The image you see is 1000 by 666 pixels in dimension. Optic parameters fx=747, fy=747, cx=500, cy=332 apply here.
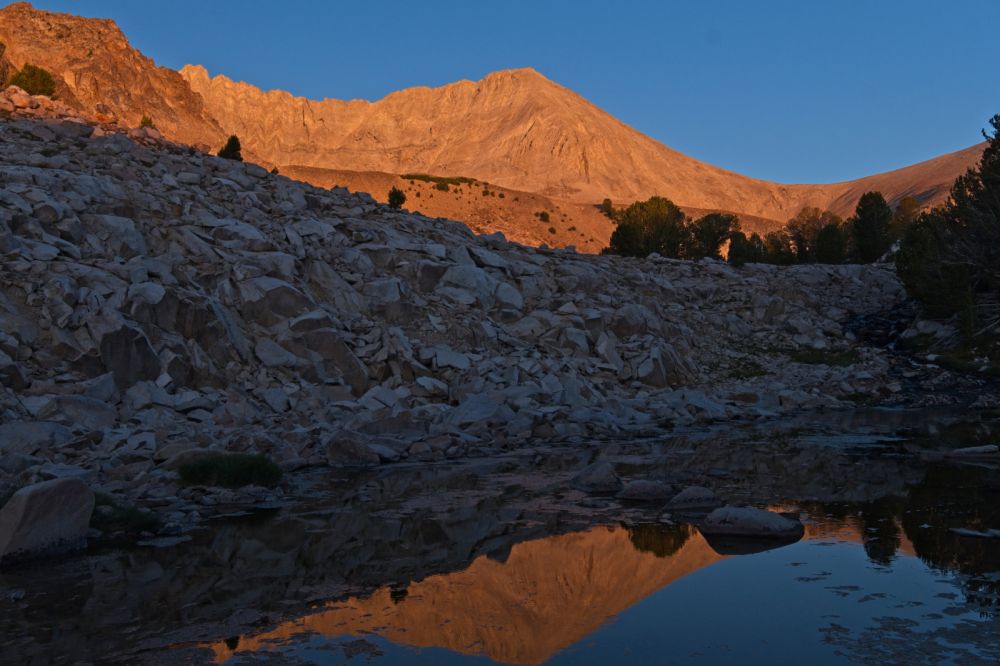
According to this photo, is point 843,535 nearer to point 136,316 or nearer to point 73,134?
point 136,316

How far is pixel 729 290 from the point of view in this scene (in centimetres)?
3756

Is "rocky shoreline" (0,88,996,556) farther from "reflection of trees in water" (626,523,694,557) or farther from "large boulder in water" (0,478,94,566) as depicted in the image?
"reflection of trees in water" (626,523,694,557)

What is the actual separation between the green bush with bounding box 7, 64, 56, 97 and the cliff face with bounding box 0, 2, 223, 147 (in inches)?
1788

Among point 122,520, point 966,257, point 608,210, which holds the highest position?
point 608,210

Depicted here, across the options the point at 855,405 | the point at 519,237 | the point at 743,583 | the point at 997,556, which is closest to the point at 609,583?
the point at 743,583

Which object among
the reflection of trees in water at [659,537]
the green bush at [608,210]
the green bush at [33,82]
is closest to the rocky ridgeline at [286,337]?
the reflection of trees in water at [659,537]

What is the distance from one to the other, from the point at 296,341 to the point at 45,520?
1150 centimetres

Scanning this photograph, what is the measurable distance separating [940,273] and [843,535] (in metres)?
29.5

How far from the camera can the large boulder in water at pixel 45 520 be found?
27.4ft

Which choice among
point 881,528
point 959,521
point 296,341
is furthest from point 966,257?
point 296,341

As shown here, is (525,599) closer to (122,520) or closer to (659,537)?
(659,537)

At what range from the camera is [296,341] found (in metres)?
20.0

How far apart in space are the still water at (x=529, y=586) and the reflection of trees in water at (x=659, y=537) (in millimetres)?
47

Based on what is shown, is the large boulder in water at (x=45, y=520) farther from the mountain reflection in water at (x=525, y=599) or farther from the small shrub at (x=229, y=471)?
the mountain reflection in water at (x=525, y=599)
